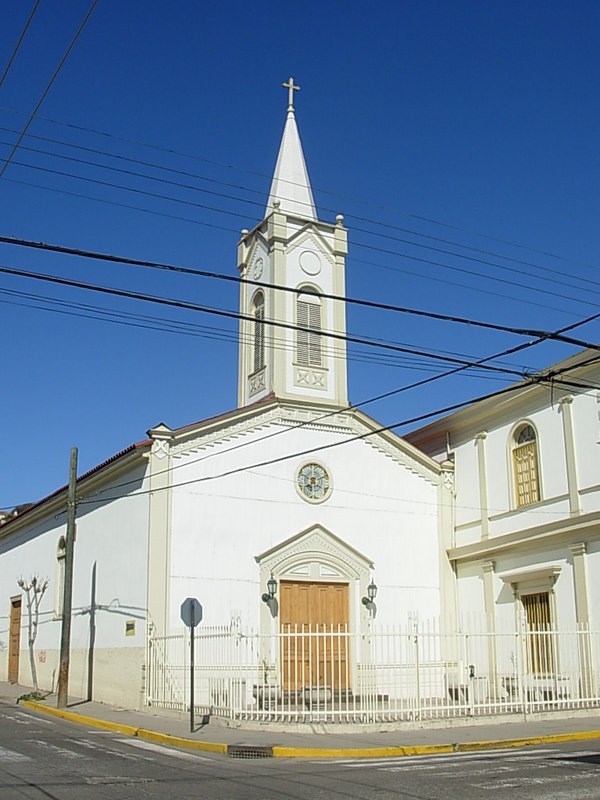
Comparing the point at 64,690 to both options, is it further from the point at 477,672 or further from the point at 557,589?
the point at 557,589

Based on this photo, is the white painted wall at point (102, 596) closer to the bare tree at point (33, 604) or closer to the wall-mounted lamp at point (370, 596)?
the bare tree at point (33, 604)

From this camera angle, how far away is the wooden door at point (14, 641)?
32312 mm

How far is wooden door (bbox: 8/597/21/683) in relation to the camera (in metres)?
32.3

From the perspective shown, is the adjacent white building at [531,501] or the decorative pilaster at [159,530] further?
the adjacent white building at [531,501]

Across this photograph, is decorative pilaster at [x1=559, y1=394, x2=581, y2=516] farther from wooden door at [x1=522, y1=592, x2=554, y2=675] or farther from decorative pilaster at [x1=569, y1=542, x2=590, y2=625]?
wooden door at [x1=522, y1=592, x2=554, y2=675]

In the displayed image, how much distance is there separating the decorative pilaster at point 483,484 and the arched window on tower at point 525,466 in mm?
1183

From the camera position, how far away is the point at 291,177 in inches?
1148

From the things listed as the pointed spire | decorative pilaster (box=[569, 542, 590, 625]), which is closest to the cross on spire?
the pointed spire

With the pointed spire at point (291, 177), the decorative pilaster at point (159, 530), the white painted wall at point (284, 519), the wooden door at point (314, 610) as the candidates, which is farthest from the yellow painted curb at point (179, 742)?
the pointed spire at point (291, 177)

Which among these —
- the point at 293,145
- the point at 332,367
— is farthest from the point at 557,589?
the point at 293,145

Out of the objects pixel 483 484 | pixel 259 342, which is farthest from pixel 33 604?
pixel 483 484

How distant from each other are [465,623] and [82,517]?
459 inches

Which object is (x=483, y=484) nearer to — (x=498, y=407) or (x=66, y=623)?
(x=498, y=407)

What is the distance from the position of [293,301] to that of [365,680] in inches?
441
